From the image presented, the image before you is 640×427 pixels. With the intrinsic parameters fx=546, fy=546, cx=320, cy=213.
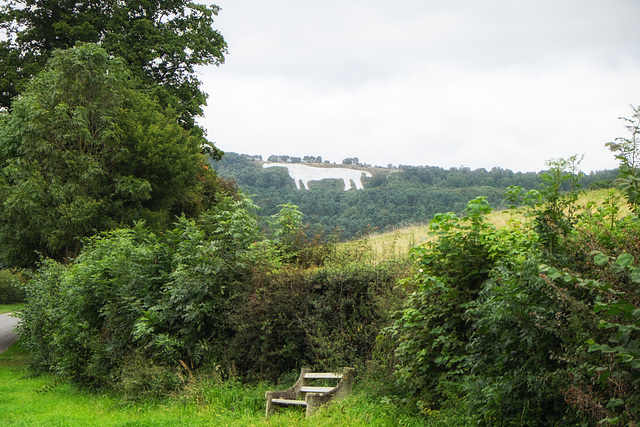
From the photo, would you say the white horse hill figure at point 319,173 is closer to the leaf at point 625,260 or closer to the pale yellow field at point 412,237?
the pale yellow field at point 412,237

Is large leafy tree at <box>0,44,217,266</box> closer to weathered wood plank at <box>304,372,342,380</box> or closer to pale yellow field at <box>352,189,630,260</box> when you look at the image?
pale yellow field at <box>352,189,630,260</box>

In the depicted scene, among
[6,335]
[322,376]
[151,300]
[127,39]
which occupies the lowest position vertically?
[6,335]

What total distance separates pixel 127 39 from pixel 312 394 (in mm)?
23056

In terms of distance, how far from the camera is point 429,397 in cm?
654

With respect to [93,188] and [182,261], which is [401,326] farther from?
[93,188]

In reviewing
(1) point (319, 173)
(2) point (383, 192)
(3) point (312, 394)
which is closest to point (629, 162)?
(3) point (312, 394)

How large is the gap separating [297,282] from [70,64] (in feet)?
50.4

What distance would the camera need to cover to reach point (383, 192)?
4219cm

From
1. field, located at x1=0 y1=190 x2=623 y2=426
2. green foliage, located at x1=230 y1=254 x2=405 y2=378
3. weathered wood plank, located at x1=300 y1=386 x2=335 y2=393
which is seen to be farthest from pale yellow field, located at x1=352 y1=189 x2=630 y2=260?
weathered wood plank, located at x1=300 y1=386 x2=335 y2=393

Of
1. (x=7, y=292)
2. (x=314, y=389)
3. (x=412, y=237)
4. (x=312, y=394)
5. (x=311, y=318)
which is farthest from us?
(x=7, y=292)

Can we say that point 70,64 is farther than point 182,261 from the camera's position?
Yes

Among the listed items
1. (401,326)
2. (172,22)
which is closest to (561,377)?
(401,326)

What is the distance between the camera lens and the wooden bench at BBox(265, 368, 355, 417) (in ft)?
25.5

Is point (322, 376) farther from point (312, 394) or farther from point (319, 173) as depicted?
point (319, 173)
